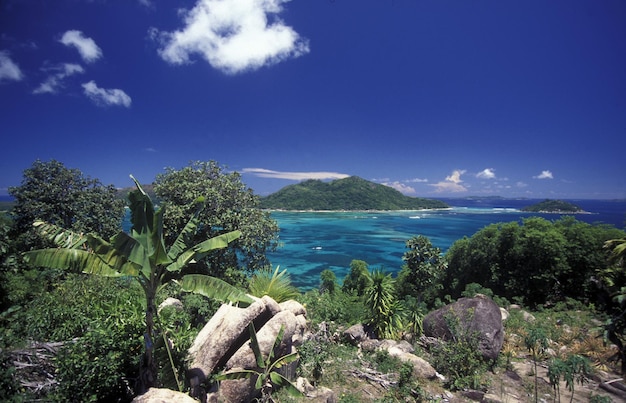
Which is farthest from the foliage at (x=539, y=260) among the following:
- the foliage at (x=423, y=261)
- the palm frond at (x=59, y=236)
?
the palm frond at (x=59, y=236)

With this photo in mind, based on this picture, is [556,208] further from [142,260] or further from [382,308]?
[142,260]

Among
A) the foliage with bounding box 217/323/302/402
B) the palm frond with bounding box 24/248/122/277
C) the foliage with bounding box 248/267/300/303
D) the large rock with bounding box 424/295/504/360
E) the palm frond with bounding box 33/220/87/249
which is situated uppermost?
the palm frond with bounding box 33/220/87/249

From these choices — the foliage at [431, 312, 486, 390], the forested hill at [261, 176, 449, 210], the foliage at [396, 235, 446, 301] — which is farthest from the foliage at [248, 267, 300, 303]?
the forested hill at [261, 176, 449, 210]

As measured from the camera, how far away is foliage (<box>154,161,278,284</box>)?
13016mm

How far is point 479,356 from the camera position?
9867 mm

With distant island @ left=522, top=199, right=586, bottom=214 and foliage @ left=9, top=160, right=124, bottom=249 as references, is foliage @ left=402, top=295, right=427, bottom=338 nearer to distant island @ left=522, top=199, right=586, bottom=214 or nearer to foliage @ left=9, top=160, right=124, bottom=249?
foliage @ left=9, top=160, right=124, bottom=249

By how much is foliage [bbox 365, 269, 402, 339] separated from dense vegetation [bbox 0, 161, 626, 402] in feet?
0.16

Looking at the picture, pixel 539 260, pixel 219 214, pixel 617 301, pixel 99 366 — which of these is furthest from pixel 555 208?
pixel 99 366

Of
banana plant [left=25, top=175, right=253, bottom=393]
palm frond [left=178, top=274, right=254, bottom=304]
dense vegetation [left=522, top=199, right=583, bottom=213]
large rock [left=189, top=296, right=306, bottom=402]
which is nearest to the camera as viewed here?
banana plant [left=25, top=175, right=253, bottom=393]

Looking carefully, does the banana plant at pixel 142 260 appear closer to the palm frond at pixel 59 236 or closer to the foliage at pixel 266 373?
the palm frond at pixel 59 236


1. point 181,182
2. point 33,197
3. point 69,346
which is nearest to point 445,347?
point 69,346

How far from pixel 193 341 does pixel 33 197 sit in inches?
656

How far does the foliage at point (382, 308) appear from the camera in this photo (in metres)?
12.2

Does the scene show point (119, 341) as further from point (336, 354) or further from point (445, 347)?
point (445, 347)
